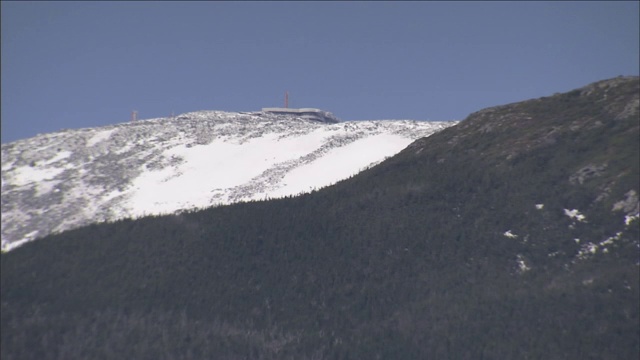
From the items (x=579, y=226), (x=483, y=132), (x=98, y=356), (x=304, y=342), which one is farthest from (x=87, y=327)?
(x=483, y=132)

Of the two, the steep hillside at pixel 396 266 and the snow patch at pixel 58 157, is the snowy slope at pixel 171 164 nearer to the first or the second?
the snow patch at pixel 58 157

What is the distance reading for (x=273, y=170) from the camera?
11338cm

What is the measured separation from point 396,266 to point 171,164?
5045cm

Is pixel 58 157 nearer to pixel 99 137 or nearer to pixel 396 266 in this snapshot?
pixel 99 137

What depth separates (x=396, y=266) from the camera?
3113 inches

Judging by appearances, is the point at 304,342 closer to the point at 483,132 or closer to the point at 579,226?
the point at 579,226

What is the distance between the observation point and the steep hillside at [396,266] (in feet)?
220

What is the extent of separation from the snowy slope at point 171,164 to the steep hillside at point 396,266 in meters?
9.39

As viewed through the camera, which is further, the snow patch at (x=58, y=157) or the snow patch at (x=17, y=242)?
the snow patch at (x=58, y=157)

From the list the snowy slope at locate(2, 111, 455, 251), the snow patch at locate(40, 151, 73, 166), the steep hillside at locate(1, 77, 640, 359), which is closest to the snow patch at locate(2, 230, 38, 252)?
the snowy slope at locate(2, 111, 455, 251)

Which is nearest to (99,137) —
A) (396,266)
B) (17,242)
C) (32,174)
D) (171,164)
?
(171,164)

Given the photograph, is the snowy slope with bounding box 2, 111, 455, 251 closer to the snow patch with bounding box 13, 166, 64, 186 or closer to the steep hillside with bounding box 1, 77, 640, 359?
the snow patch with bounding box 13, 166, 64, 186

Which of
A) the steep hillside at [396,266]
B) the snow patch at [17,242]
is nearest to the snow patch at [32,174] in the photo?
the snow patch at [17,242]

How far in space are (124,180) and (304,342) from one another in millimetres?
53316
